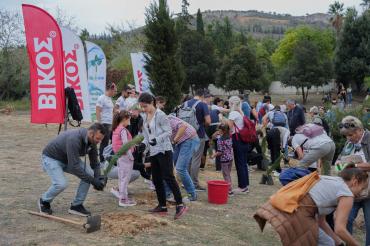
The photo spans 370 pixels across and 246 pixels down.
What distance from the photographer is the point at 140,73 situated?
1516 centimetres

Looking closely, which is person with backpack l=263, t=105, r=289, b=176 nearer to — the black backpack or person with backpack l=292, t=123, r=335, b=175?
the black backpack

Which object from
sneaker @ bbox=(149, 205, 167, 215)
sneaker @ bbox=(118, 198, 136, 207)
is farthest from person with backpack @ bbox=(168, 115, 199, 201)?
sneaker @ bbox=(118, 198, 136, 207)

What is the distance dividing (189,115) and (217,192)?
1452mm

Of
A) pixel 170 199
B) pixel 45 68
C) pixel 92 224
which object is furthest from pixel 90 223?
pixel 45 68

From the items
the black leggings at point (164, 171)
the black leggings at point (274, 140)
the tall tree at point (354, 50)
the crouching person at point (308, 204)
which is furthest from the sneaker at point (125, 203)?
the tall tree at point (354, 50)

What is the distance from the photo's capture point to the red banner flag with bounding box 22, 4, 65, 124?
29.0ft

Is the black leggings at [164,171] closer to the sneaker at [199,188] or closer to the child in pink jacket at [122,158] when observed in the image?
the child in pink jacket at [122,158]

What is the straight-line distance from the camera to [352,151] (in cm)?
552

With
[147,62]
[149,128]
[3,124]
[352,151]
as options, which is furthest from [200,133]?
[3,124]

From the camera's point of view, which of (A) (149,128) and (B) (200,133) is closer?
(A) (149,128)

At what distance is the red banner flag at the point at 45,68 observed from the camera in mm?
8836

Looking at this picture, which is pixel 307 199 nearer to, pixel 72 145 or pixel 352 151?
pixel 352 151

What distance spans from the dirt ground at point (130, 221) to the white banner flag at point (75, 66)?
2.31 meters

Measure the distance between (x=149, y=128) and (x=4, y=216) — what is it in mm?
2336
